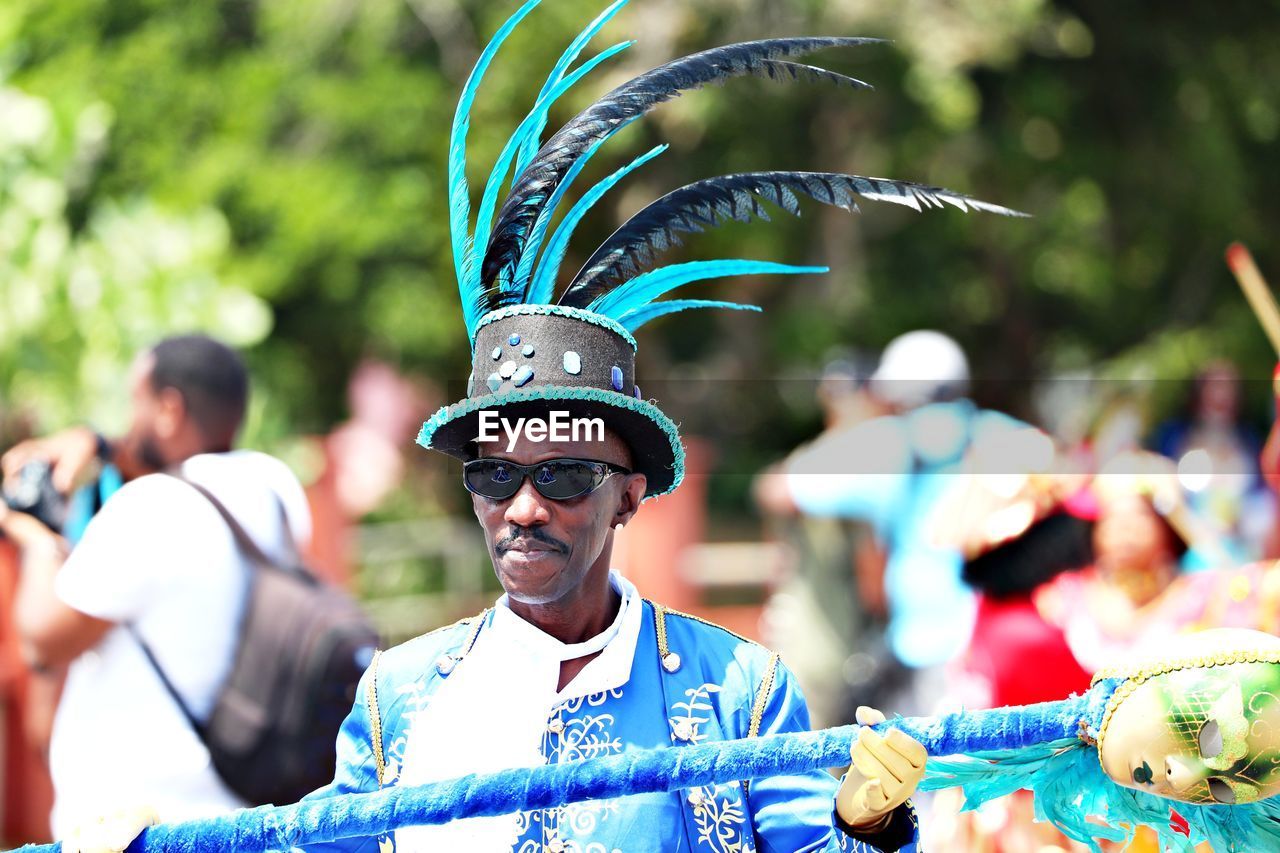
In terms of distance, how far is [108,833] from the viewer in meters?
2.36

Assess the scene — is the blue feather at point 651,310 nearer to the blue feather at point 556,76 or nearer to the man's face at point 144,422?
the blue feather at point 556,76

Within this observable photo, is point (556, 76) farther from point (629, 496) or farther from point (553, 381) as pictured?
point (629, 496)

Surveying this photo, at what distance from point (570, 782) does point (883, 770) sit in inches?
17.9

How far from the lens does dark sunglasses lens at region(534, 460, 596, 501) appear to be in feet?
8.25

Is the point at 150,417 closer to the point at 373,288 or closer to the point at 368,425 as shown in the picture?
the point at 368,425

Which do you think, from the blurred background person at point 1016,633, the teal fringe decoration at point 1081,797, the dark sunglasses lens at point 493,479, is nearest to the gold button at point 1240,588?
the blurred background person at point 1016,633

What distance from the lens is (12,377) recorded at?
813 centimetres

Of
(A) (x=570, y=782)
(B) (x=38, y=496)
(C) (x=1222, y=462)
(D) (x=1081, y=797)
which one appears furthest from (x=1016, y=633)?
(C) (x=1222, y=462)

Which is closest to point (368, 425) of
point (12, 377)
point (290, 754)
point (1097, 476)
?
point (12, 377)

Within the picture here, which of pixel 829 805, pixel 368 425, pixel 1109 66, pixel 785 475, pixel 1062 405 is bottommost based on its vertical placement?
pixel 829 805

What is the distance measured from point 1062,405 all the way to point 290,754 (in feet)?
42.6

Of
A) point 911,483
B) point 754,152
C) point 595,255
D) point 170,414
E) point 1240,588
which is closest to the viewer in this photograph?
point 595,255

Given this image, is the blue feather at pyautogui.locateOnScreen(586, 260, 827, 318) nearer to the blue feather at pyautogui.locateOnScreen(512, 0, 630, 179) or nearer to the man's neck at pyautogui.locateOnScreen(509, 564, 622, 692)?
Answer: the blue feather at pyautogui.locateOnScreen(512, 0, 630, 179)

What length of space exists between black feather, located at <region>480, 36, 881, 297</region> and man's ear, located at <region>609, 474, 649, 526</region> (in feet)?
1.35
